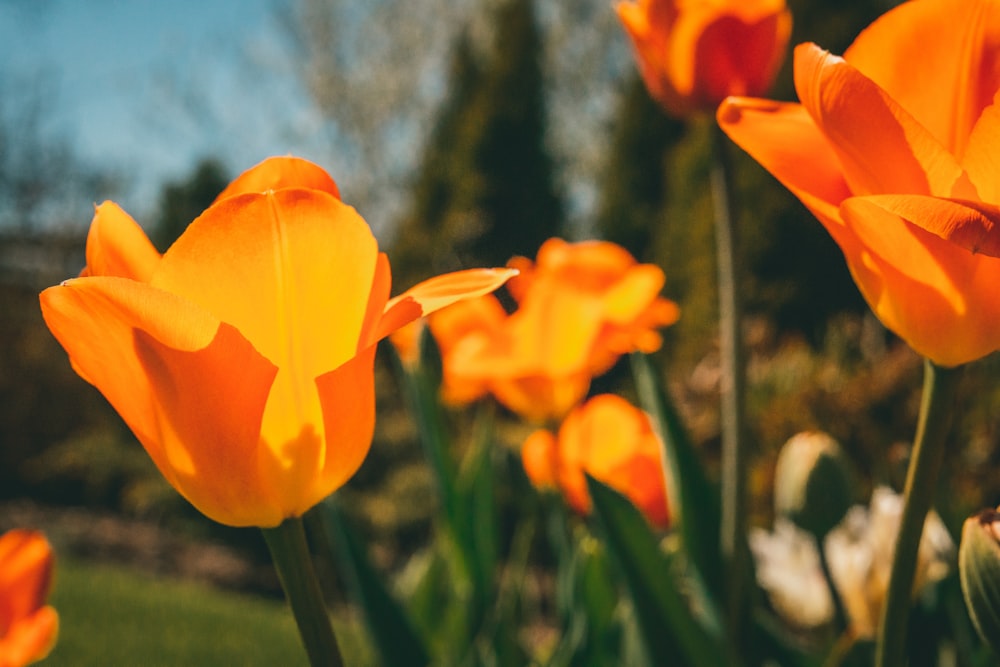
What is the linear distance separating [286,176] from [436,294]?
8cm

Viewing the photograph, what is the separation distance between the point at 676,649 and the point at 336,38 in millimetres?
12406

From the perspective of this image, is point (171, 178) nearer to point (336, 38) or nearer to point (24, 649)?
point (336, 38)

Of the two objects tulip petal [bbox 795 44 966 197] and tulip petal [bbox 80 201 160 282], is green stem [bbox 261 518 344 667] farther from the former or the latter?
tulip petal [bbox 795 44 966 197]

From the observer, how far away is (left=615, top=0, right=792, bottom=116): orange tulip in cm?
67

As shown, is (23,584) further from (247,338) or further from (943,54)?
(943,54)

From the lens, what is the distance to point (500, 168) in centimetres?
744

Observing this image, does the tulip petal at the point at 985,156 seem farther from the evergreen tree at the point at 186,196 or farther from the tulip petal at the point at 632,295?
the evergreen tree at the point at 186,196

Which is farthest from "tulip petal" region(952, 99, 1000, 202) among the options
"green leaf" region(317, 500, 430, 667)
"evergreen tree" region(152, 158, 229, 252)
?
"evergreen tree" region(152, 158, 229, 252)

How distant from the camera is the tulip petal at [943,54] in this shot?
0.35 m

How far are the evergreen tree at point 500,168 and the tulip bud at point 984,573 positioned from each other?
6.90 metres

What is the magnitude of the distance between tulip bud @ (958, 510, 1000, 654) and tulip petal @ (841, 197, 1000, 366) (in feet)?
0.20

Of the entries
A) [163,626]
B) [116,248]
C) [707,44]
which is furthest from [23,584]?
[163,626]

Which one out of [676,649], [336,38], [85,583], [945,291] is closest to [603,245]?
[676,649]

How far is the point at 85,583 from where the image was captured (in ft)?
11.2
